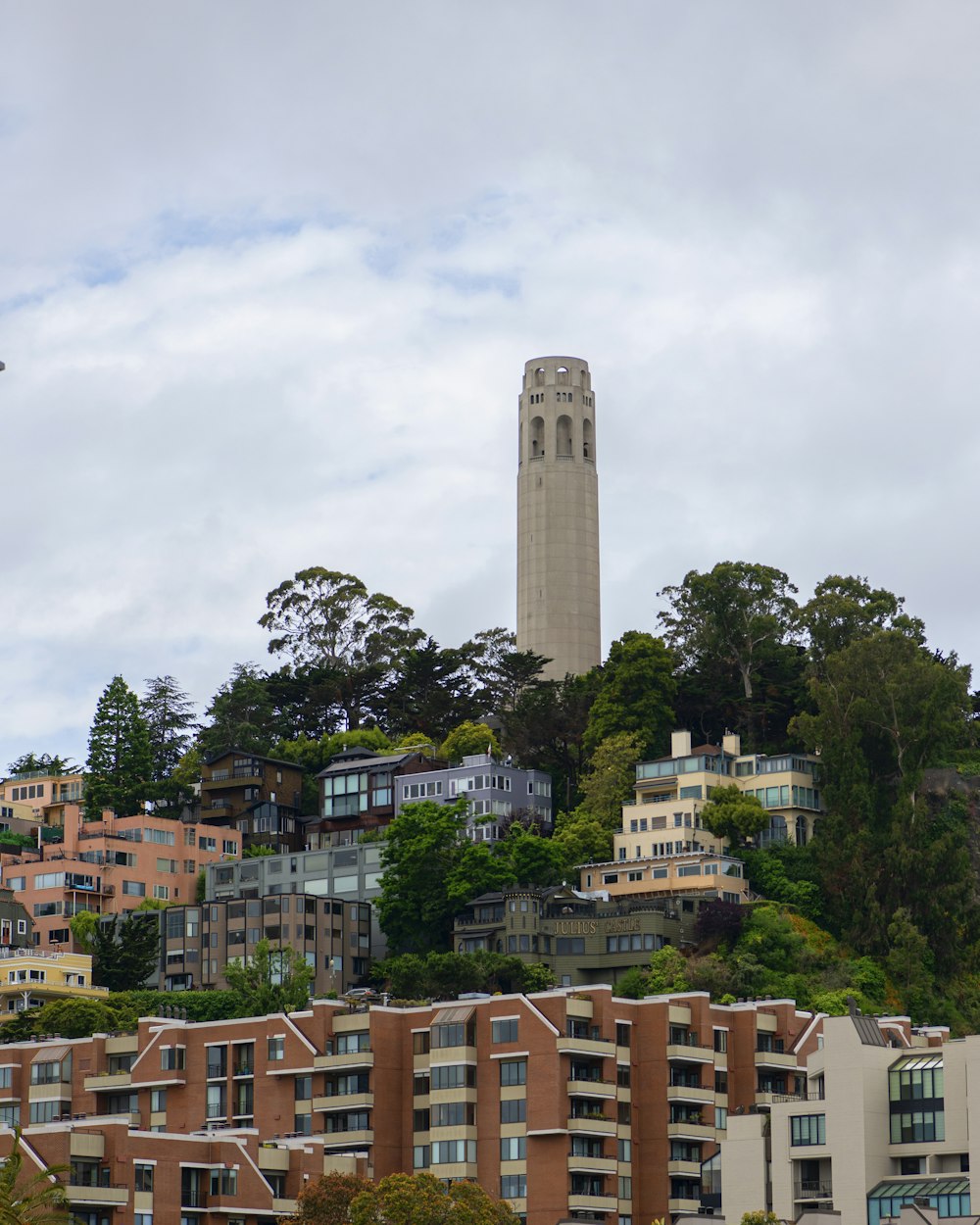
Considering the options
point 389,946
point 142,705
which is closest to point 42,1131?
point 389,946

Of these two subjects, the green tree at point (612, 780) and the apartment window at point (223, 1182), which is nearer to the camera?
the apartment window at point (223, 1182)

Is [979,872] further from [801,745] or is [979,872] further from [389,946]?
[389,946]

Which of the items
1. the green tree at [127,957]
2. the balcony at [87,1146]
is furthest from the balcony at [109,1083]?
the green tree at [127,957]

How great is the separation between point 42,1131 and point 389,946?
178ft

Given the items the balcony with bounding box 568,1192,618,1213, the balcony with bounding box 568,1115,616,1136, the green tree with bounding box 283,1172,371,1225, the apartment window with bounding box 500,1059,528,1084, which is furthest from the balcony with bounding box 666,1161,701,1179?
the green tree with bounding box 283,1172,371,1225

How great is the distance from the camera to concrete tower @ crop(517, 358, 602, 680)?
19438cm

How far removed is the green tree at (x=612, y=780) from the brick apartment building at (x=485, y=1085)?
37111 mm

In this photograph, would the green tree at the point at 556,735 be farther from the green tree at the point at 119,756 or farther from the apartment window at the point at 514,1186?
the apartment window at the point at 514,1186

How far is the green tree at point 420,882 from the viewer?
14350 cm

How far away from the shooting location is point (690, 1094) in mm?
111750

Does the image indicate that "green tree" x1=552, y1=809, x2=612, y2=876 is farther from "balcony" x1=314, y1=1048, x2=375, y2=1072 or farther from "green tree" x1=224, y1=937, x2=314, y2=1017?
"balcony" x1=314, y1=1048, x2=375, y2=1072

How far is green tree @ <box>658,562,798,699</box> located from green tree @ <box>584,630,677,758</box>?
1121 cm

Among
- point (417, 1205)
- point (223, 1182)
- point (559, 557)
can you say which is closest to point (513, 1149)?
point (223, 1182)

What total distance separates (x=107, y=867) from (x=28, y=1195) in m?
72.7
